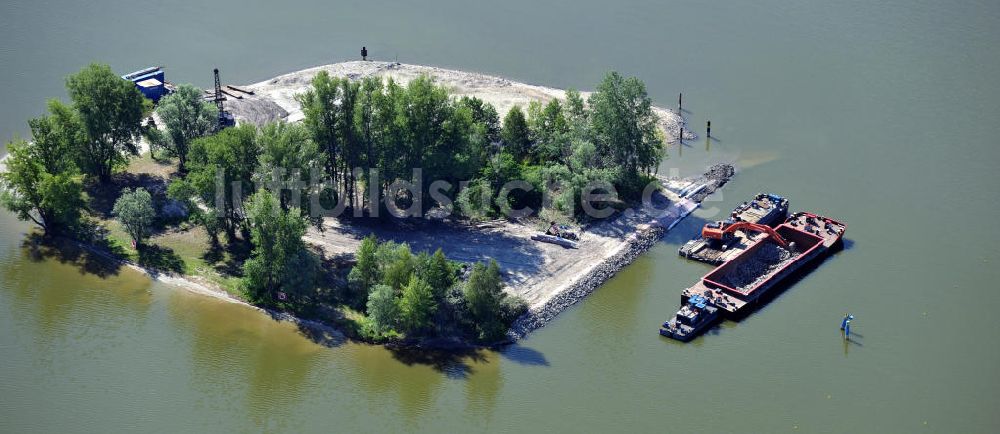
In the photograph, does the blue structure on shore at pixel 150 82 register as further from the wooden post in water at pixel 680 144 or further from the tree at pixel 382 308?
the wooden post in water at pixel 680 144

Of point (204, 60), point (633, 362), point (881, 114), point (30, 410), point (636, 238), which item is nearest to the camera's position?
point (30, 410)

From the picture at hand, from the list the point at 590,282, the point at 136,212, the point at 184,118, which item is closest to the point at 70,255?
the point at 136,212

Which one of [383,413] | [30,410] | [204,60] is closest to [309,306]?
[383,413]

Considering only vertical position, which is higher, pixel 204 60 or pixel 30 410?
pixel 204 60

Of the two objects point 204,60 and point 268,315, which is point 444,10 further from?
point 268,315

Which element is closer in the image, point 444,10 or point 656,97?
point 656,97

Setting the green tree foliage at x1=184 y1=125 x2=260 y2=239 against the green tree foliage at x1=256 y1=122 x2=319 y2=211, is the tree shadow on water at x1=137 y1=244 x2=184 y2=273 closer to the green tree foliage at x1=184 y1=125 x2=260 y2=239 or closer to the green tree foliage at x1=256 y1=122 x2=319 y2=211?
the green tree foliage at x1=184 y1=125 x2=260 y2=239

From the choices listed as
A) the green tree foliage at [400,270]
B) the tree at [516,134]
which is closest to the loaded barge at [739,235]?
the tree at [516,134]
